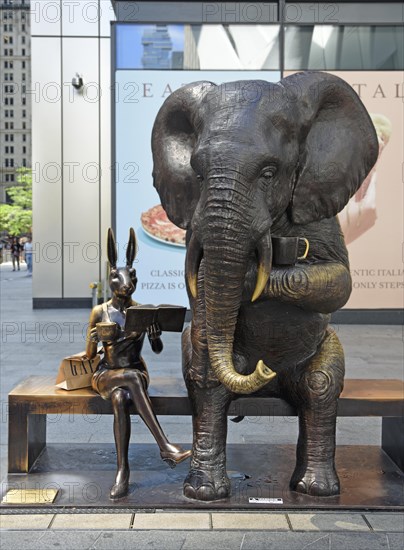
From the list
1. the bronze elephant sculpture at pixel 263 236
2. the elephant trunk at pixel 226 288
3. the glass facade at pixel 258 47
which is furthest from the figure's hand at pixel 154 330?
the glass facade at pixel 258 47

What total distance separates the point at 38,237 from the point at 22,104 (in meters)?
78.9

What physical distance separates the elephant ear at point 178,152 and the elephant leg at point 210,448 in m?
1.09

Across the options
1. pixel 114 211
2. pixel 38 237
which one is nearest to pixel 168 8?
pixel 114 211

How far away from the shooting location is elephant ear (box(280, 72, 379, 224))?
3799mm

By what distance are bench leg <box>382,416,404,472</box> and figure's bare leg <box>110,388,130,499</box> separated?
6.58ft

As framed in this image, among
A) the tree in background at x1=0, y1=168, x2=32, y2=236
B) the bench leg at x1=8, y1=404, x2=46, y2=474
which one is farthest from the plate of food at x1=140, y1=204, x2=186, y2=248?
the tree in background at x1=0, y1=168, x2=32, y2=236

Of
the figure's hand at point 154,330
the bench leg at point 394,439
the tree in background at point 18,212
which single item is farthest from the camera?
the tree in background at point 18,212

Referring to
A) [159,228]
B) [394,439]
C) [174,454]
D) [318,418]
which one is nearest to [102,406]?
[174,454]

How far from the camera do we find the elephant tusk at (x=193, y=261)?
3.61 meters

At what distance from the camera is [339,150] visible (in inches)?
151

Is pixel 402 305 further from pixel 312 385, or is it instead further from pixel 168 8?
pixel 312 385

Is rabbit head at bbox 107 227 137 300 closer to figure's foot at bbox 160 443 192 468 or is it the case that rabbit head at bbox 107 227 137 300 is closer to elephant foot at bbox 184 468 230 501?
figure's foot at bbox 160 443 192 468

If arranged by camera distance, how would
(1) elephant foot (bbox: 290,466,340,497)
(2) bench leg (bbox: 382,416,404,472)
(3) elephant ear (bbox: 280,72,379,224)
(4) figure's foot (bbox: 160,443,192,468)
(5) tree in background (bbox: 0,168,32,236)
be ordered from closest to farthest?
(3) elephant ear (bbox: 280,72,379,224), (4) figure's foot (bbox: 160,443,192,468), (1) elephant foot (bbox: 290,466,340,497), (2) bench leg (bbox: 382,416,404,472), (5) tree in background (bbox: 0,168,32,236)

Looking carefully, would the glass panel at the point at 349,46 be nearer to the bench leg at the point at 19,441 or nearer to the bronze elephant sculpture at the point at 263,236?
the bronze elephant sculpture at the point at 263,236
